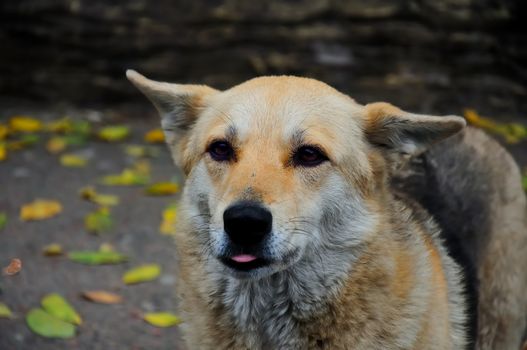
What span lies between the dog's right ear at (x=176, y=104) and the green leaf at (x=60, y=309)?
1435 millimetres

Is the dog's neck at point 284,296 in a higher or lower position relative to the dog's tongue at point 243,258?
lower

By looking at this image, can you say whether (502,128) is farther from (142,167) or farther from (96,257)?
(96,257)

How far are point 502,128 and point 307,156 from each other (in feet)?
16.1

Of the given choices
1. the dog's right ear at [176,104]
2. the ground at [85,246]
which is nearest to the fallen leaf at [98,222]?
the ground at [85,246]

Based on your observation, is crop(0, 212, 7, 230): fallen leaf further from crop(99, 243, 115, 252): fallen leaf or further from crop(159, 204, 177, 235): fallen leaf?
crop(159, 204, 177, 235): fallen leaf

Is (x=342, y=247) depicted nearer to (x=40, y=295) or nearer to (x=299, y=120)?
(x=299, y=120)

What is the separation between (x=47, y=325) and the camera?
4.73m

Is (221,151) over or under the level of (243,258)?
over

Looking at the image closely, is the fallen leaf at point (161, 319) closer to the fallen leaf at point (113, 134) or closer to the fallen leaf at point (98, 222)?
the fallen leaf at point (98, 222)

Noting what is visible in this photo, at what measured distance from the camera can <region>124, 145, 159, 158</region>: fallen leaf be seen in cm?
750

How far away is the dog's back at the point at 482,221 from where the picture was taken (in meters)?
4.43

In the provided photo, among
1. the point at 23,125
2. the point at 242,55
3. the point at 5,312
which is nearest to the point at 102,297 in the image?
the point at 5,312

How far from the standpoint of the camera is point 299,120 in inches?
142

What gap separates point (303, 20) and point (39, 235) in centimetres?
353
